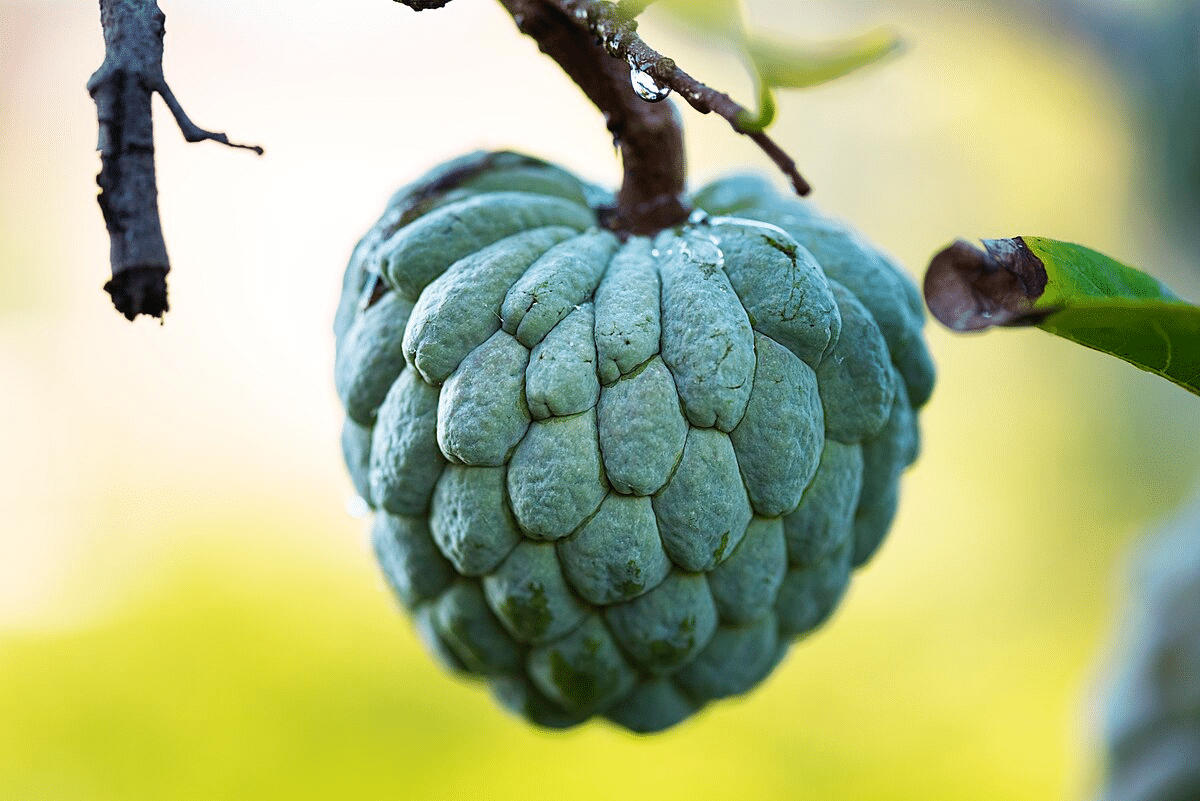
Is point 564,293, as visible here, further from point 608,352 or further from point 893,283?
point 893,283

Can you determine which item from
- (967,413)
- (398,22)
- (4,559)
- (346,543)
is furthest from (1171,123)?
(4,559)

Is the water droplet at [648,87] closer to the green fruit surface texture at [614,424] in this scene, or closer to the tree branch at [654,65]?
the tree branch at [654,65]

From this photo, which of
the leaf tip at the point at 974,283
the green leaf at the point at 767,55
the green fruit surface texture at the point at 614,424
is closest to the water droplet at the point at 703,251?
the green fruit surface texture at the point at 614,424

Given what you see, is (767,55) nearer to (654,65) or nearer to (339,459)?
Result: (654,65)

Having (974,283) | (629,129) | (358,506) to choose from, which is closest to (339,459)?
(358,506)

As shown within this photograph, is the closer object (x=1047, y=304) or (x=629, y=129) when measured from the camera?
(x=1047, y=304)

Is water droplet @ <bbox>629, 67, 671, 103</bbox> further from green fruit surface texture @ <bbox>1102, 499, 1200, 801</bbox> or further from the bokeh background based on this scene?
green fruit surface texture @ <bbox>1102, 499, 1200, 801</bbox>
